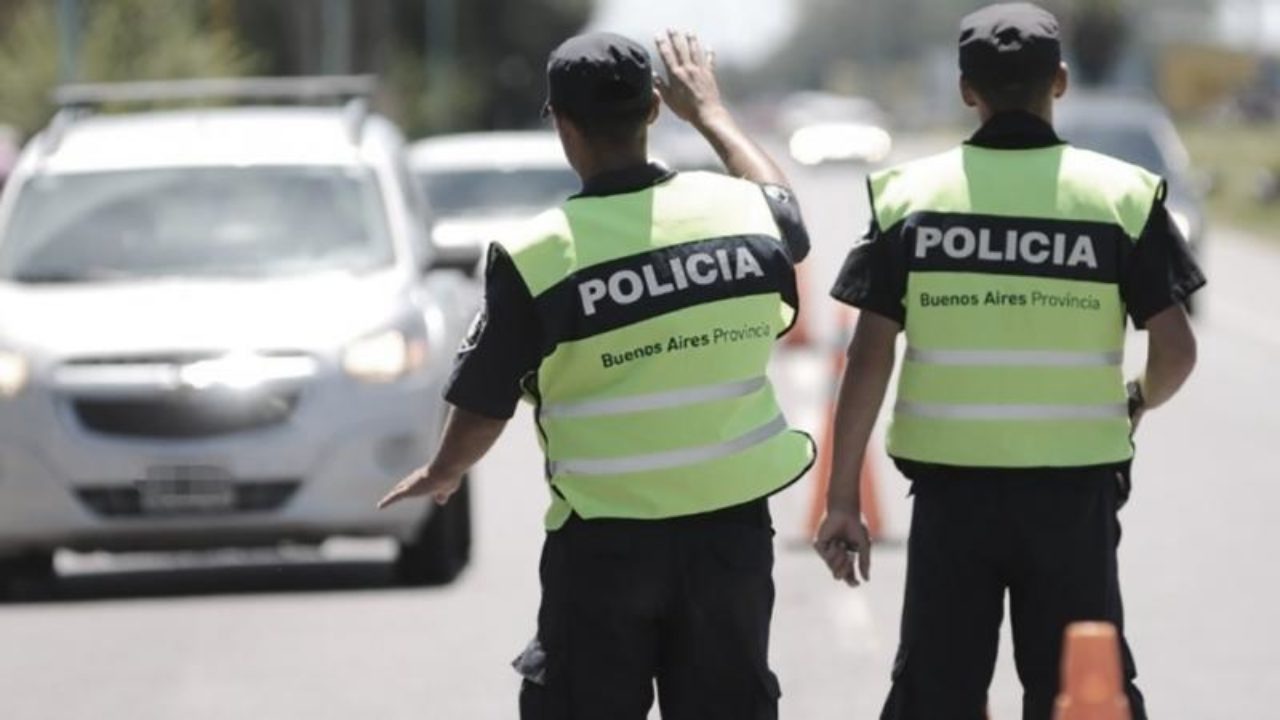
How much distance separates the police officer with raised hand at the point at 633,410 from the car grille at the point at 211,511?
19.4 feet

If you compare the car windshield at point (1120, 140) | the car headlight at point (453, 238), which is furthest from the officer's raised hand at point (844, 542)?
the car windshield at point (1120, 140)

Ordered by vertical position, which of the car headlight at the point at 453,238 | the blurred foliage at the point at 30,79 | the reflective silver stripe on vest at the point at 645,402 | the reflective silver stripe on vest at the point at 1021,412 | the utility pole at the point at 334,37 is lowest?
the utility pole at the point at 334,37

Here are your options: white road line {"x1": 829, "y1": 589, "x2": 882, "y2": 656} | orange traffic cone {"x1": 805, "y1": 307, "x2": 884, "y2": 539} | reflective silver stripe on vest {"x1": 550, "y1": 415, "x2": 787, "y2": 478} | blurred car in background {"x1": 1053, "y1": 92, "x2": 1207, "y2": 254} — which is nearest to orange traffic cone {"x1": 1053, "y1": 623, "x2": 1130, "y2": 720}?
reflective silver stripe on vest {"x1": 550, "y1": 415, "x2": 787, "y2": 478}

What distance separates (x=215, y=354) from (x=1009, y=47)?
5918 millimetres

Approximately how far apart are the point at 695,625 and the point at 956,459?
77cm

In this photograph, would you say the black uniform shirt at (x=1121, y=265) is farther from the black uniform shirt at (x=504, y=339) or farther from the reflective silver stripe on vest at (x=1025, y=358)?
the black uniform shirt at (x=504, y=339)

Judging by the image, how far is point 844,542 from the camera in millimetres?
6324

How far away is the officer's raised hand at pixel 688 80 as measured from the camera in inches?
244

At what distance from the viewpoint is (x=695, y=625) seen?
5.66m

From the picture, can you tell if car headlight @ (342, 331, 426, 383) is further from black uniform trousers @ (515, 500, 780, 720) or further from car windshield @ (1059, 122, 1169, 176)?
car windshield @ (1059, 122, 1169, 176)

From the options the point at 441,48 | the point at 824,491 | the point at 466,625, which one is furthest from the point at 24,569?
the point at 441,48

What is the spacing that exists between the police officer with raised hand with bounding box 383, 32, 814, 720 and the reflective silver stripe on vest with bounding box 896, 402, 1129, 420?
573mm

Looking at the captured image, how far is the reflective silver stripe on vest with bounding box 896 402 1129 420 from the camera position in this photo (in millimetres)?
6164

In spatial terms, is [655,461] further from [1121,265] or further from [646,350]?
[1121,265]
